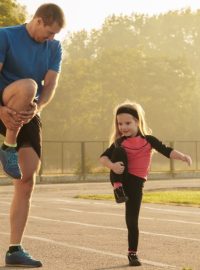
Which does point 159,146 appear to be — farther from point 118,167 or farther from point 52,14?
point 52,14

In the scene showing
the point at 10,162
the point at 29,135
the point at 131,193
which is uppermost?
the point at 29,135

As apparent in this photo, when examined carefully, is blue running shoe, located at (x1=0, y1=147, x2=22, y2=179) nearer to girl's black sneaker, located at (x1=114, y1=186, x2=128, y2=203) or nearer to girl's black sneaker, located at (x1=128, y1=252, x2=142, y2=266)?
girl's black sneaker, located at (x1=114, y1=186, x2=128, y2=203)

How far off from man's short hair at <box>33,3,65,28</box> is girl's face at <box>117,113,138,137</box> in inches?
52.0

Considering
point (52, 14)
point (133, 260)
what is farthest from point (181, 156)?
point (52, 14)

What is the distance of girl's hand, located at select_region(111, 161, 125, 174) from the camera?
799 cm

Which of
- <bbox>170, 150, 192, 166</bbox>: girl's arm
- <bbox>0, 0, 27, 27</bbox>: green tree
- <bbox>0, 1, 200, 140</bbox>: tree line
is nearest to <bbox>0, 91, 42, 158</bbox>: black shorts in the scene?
<bbox>170, 150, 192, 166</bbox>: girl's arm

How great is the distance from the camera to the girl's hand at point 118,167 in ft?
26.2

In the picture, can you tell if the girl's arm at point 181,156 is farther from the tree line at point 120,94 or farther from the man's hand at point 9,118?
the tree line at point 120,94

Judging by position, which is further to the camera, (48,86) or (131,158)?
(131,158)

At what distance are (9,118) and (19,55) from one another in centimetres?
59

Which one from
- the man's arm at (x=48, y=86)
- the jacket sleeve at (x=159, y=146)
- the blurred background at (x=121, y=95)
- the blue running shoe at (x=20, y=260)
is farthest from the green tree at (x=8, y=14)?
the blue running shoe at (x=20, y=260)

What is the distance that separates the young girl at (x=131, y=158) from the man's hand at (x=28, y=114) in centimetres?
103

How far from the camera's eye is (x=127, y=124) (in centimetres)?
826

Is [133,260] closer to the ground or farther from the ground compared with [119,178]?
closer to the ground
